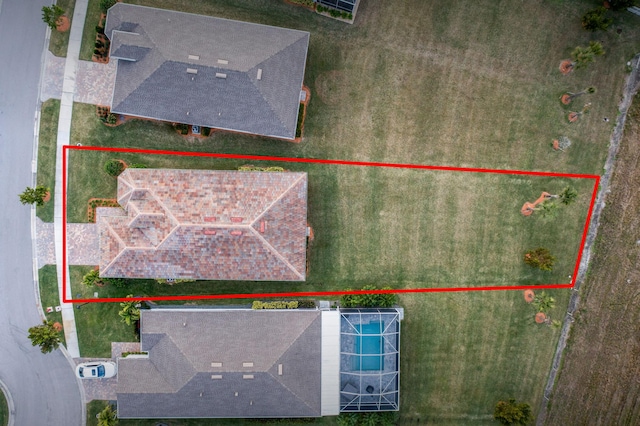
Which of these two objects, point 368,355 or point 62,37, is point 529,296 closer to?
point 368,355

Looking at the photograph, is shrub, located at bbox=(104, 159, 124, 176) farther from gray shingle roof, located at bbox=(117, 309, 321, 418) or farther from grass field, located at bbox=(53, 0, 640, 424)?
gray shingle roof, located at bbox=(117, 309, 321, 418)

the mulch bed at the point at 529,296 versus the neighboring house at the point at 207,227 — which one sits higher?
the neighboring house at the point at 207,227

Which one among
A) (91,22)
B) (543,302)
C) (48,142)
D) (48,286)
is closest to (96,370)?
(48,286)

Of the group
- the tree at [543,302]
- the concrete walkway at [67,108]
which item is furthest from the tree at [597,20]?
the concrete walkway at [67,108]

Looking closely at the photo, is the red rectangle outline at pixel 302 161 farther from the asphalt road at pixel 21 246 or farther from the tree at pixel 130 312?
the asphalt road at pixel 21 246

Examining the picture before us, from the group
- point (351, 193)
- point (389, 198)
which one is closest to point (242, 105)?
point (351, 193)

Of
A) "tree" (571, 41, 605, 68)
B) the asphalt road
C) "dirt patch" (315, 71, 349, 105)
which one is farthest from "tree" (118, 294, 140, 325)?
"tree" (571, 41, 605, 68)

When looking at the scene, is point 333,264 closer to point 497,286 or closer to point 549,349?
point 497,286
